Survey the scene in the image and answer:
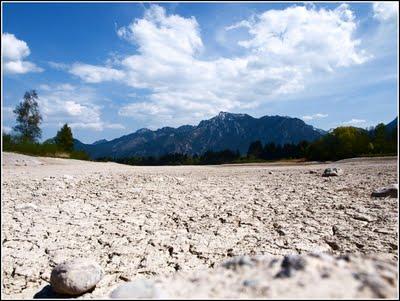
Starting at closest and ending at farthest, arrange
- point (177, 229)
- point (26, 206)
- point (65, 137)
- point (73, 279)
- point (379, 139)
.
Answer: point (73, 279), point (177, 229), point (26, 206), point (379, 139), point (65, 137)

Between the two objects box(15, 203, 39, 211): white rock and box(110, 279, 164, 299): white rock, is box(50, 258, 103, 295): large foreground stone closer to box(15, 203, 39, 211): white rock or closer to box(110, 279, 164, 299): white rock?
box(110, 279, 164, 299): white rock

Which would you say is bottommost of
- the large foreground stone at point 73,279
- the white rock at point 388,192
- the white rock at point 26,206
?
the large foreground stone at point 73,279

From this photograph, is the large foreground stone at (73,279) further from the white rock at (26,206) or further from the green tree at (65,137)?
the green tree at (65,137)

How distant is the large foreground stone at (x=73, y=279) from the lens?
3010 millimetres

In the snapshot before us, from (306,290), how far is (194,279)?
0.57 meters

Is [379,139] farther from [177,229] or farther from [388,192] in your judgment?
[177,229]

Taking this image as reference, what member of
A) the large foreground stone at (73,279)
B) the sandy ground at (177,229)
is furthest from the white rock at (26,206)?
the large foreground stone at (73,279)

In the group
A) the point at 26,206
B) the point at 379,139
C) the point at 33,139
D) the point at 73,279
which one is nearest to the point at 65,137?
the point at 33,139

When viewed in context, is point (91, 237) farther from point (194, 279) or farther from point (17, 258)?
point (194, 279)

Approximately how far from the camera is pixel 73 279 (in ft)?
9.91

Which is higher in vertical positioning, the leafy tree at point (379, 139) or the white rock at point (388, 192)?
the leafy tree at point (379, 139)

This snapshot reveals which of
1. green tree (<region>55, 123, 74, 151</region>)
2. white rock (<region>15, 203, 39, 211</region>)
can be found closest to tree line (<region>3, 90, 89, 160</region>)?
green tree (<region>55, 123, 74, 151</region>)

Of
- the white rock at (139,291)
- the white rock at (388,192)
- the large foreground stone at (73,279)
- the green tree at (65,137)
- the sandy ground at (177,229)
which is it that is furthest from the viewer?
the green tree at (65,137)

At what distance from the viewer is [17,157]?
20.2 metres
